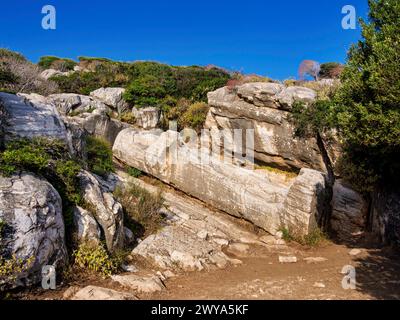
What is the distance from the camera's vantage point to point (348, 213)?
11867mm

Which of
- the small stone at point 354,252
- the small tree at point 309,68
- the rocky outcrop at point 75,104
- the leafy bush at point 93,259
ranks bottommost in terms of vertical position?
the small stone at point 354,252

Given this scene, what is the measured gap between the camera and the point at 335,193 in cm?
1226

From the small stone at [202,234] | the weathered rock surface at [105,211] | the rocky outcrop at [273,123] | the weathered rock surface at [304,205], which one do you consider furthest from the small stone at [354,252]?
the weathered rock surface at [105,211]

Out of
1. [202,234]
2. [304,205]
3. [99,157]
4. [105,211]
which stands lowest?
[202,234]

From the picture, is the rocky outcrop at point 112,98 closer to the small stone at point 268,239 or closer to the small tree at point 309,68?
the small stone at point 268,239

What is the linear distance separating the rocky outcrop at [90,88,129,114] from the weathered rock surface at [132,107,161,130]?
163 cm

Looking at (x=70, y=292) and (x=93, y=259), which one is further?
(x=93, y=259)

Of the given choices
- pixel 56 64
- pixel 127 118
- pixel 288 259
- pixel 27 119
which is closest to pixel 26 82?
pixel 127 118

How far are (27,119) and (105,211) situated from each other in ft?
14.0

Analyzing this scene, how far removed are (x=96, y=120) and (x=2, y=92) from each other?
23.7 feet

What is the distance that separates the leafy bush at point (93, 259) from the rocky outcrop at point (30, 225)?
34 cm

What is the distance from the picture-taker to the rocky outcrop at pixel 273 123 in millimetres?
14125

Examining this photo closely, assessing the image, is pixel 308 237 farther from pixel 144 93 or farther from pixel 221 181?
pixel 144 93

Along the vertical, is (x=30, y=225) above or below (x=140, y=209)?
above
